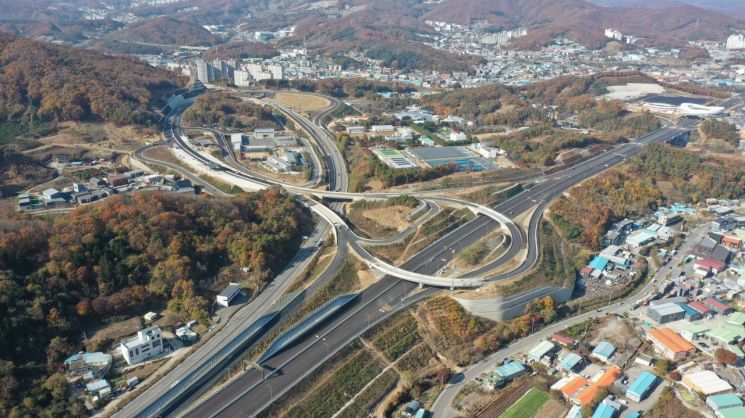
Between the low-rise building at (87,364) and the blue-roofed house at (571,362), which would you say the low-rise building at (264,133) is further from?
the blue-roofed house at (571,362)

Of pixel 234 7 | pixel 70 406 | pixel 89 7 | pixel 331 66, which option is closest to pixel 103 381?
pixel 70 406

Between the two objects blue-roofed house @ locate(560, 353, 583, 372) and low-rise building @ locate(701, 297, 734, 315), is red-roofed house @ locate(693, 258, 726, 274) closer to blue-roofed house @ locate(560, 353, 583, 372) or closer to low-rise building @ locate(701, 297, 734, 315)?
low-rise building @ locate(701, 297, 734, 315)

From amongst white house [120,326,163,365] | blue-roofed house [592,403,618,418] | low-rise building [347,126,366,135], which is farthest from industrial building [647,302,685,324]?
low-rise building [347,126,366,135]

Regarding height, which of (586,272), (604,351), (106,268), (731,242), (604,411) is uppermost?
(106,268)

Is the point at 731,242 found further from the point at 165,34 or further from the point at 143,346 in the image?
the point at 165,34

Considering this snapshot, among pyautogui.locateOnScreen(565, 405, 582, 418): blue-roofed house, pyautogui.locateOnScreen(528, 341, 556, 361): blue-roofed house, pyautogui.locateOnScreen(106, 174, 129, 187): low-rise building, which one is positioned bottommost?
pyautogui.locateOnScreen(528, 341, 556, 361): blue-roofed house

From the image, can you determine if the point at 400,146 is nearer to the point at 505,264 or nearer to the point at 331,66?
the point at 505,264

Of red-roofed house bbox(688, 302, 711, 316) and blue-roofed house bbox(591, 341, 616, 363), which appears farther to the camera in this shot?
red-roofed house bbox(688, 302, 711, 316)

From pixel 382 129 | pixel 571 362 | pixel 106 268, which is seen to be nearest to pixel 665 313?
pixel 571 362
